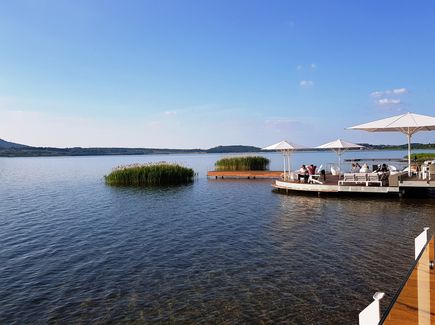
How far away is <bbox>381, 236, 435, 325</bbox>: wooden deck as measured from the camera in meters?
3.33

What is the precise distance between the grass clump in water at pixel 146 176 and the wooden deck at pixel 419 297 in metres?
29.4

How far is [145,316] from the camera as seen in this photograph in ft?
22.4

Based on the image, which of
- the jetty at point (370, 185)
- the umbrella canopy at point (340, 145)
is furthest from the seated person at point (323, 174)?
the umbrella canopy at point (340, 145)

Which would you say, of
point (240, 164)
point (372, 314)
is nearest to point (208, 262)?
point (372, 314)

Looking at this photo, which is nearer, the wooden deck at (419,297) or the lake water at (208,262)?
the wooden deck at (419,297)

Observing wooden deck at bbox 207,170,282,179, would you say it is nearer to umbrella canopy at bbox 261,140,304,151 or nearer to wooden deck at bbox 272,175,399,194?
umbrella canopy at bbox 261,140,304,151

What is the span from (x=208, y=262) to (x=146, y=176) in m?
23.7

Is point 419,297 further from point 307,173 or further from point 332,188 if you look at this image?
point 307,173

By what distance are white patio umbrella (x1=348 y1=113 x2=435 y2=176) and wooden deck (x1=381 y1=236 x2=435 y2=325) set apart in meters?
17.0

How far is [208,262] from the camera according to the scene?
9.84 meters

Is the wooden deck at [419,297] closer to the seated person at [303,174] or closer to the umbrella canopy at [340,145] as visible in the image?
the seated person at [303,174]

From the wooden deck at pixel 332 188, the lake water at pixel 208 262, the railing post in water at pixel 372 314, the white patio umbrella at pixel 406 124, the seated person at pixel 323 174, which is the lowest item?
the lake water at pixel 208 262

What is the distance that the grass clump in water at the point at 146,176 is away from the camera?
3238cm

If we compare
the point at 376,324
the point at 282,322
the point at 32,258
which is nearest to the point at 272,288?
A: the point at 282,322
